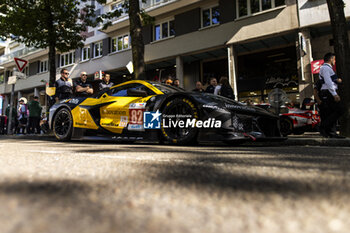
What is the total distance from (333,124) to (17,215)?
18.0 ft

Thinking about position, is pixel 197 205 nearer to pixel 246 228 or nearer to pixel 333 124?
pixel 246 228

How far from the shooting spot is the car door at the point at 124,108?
4570 millimetres

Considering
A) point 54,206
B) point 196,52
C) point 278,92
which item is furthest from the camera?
point 196,52

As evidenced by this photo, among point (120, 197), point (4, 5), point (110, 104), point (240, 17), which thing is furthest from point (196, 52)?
point (120, 197)

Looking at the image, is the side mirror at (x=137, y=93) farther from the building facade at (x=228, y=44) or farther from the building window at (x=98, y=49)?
the building window at (x=98, y=49)

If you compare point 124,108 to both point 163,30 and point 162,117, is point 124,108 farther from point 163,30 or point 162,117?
point 163,30

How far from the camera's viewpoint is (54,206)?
32.0 inches

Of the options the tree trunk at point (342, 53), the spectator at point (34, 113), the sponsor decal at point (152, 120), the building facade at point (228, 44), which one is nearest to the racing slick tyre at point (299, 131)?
the tree trunk at point (342, 53)

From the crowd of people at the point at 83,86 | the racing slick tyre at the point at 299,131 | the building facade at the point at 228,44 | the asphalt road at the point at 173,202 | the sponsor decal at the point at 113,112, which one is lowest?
the asphalt road at the point at 173,202

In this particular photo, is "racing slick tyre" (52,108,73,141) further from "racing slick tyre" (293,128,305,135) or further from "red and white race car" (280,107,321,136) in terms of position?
"racing slick tyre" (293,128,305,135)

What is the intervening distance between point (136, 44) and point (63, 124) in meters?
3.61

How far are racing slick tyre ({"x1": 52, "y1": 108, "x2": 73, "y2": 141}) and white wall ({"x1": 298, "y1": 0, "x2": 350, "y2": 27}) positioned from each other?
1066 centimetres

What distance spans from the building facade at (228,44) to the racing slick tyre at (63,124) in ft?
25.5

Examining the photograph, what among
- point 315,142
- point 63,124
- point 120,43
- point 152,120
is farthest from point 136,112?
point 120,43
